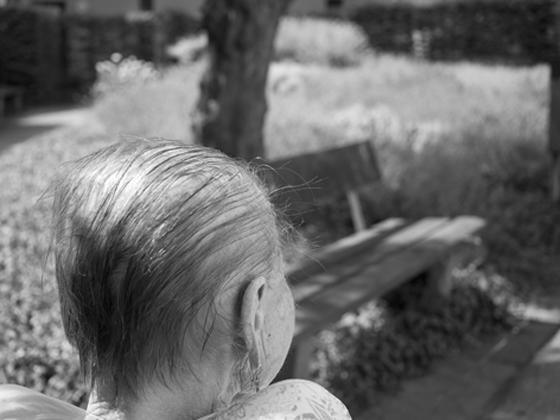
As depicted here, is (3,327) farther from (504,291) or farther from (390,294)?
(504,291)

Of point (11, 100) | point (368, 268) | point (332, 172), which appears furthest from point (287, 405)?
point (11, 100)

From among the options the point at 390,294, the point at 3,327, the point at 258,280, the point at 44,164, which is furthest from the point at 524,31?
the point at 258,280

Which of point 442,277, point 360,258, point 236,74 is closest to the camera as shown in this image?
point 360,258

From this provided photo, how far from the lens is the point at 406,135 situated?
294 inches

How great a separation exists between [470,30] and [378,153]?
45.0 ft

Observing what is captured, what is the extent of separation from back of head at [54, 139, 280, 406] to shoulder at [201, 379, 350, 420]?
10cm

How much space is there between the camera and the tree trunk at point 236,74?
4973 millimetres

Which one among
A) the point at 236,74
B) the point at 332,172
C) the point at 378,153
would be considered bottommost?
the point at 378,153

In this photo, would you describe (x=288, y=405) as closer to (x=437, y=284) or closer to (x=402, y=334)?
(x=402, y=334)

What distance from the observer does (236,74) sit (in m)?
5.16

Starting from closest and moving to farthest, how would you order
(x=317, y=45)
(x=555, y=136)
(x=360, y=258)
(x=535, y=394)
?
(x=535, y=394)
(x=360, y=258)
(x=555, y=136)
(x=317, y=45)

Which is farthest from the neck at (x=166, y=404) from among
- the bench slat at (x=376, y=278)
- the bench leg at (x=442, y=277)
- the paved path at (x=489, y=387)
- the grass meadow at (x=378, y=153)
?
the bench leg at (x=442, y=277)

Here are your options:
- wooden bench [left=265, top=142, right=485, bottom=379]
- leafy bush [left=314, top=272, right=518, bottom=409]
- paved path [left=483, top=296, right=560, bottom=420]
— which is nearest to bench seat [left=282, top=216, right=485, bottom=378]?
wooden bench [left=265, top=142, right=485, bottom=379]

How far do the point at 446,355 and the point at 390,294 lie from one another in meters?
0.55
